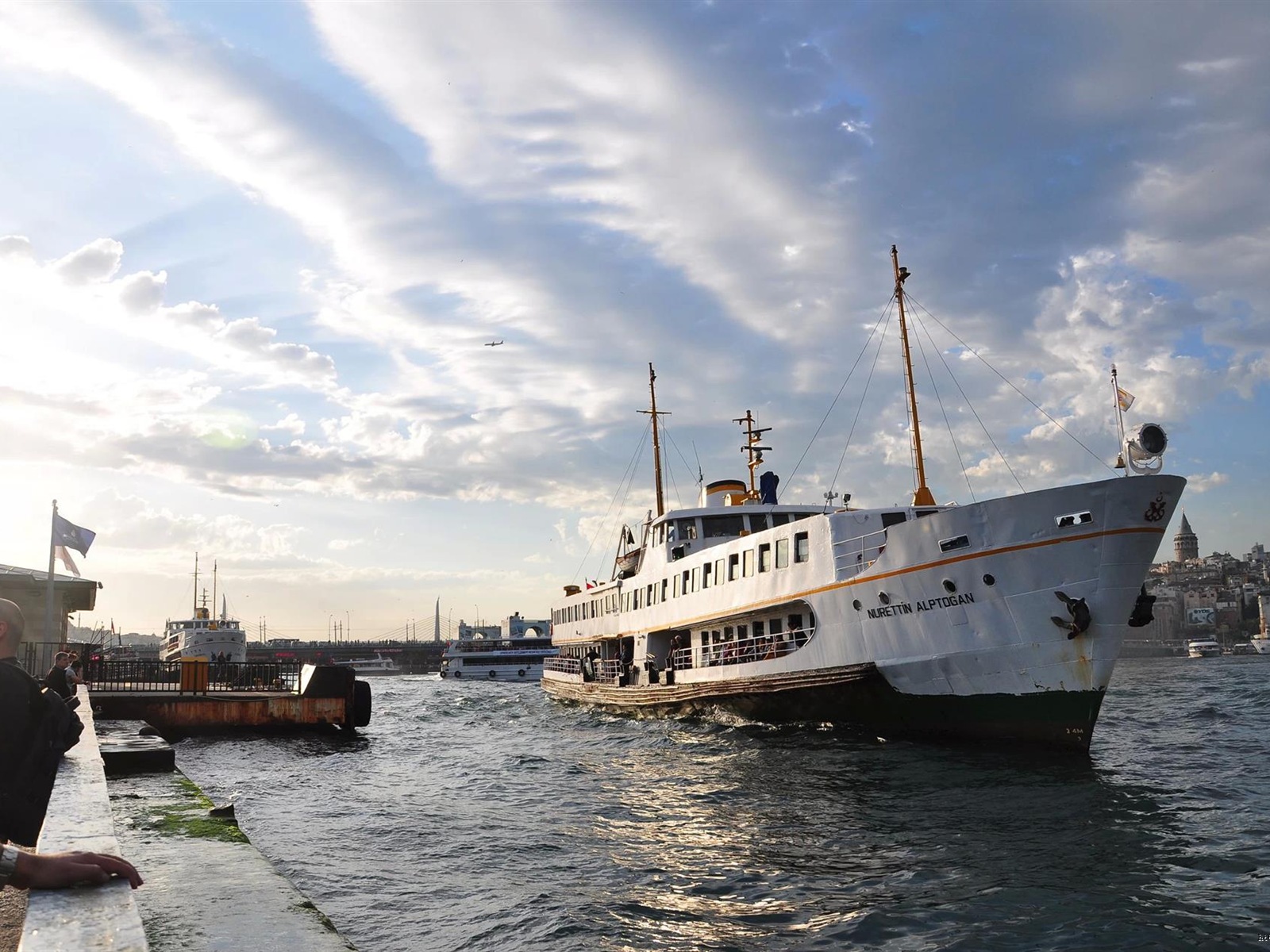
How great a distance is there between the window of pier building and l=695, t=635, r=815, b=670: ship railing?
1756 millimetres

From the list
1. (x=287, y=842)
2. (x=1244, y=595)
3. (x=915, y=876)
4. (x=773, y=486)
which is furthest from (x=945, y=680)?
(x=1244, y=595)

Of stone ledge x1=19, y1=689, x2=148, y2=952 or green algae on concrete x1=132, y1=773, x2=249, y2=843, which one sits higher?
stone ledge x1=19, y1=689, x2=148, y2=952

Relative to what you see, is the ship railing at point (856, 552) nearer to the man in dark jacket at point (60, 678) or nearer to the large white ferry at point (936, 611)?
the large white ferry at point (936, 611)

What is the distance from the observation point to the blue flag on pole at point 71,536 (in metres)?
33.5

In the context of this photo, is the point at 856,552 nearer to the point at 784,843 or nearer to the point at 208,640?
the point at 784,843

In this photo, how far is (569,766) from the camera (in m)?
20.4

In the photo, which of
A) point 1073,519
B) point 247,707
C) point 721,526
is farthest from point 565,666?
point 1073,519

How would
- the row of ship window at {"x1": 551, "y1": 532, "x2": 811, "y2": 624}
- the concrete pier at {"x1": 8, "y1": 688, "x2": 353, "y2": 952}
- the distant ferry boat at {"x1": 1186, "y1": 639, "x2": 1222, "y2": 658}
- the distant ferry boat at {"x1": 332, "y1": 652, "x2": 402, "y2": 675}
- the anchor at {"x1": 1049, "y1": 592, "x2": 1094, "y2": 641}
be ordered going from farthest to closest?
the distant ferry boat at {"x1": 332, "y1": 652, "x2": 402, "y2": 675} < the distant ferry boat at {"x1": 1186, "y1": 639, "x2": 1222, "y2": 658} < the row of ship window at {"x1": 551, "y1": 532, "x2": 811, "y2": 624} < the anchor at {"x1": 1049, "y1": 592, "x2": 1094, "y2": 641} < the concrete pier at {"x1": 8, "y1": 688, "x2": 353, "y2": 952}

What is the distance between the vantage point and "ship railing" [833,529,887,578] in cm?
2059

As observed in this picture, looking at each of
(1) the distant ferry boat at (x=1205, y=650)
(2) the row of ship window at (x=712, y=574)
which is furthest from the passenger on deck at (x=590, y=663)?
(1) the distant ferry boat at (x=1205, y=650)

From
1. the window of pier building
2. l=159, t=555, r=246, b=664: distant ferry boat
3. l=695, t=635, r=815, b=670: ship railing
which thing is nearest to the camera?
the window of pier building

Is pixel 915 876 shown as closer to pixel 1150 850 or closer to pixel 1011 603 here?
pixel 1150 850

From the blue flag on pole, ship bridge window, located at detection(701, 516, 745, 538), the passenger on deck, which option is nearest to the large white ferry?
ship bridge window, located at detection(701, 516, 745, 538)

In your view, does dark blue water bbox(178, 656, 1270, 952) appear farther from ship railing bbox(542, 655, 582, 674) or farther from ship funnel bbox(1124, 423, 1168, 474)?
ship railing bbox(542, 655, 582, 674)
